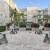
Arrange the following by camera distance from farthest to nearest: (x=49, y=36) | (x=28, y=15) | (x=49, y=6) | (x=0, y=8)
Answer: (x=28, y=15) → (x=49, y=6) → (x=0, y=8) → (x=49, y=36)

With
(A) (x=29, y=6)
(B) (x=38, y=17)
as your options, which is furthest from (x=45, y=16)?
(A) (x=29, y=6)

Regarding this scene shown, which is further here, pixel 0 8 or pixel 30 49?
pixel 0 8

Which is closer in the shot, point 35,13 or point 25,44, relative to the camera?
point 25,44

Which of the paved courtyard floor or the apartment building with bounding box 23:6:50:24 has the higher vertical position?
the apartment building with bounding box 23:6:50:24

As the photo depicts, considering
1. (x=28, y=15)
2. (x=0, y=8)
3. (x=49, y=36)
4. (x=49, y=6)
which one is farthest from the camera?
(x=28, y=15)

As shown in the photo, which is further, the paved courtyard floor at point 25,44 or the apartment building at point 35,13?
the apartment building at point 35,13

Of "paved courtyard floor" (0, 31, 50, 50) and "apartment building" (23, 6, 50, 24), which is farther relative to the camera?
"apartment building" (23, 6, 50, 24)

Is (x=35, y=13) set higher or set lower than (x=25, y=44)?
higher

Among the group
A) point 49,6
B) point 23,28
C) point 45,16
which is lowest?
point 23,28

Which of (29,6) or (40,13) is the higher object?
(29,6)

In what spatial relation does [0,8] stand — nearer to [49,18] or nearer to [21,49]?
[21,49]

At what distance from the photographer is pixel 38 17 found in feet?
164

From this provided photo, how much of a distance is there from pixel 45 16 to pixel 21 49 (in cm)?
4008

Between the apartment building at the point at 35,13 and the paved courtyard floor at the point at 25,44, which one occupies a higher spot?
the apartment building at the point at 35,13
